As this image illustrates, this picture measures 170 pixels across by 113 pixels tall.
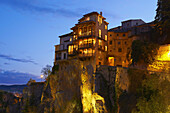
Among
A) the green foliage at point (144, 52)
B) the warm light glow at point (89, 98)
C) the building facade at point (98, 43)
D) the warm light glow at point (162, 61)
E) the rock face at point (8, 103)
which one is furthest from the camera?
the rock face at point (8, 103)

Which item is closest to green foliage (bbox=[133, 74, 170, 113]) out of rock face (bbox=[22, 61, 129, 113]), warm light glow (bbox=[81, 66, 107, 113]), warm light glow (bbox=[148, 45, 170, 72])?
warm light glow (bbox=[148, 45, 170, 72])

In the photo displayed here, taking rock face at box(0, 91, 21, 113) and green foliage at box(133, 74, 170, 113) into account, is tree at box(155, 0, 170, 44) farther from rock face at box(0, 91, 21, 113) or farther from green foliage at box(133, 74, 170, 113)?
rock face at box(0, 91, 21, 113)

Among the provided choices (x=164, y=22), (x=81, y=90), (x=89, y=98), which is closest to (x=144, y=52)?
(x=164, y=22)

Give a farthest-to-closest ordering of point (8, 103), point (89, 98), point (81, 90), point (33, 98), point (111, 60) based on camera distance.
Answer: point (8, 103)
point (33, 98)
point (111, 60)
point (81, 90)
point (89, 98)

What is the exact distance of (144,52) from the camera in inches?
1538

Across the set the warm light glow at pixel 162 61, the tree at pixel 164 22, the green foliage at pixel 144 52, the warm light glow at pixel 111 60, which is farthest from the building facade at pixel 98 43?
the warm light glow at pixel 162 61

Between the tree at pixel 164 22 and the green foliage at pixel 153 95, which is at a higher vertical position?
the tree at pixel 164 22

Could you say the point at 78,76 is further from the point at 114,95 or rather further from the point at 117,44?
the point at 117,44

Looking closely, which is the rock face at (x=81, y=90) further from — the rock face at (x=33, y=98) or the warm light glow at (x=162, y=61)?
the warm light glow at (x=162, y=61)

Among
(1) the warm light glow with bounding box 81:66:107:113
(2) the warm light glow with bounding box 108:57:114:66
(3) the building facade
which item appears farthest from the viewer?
(2) the warm light glow with bounding box 108:57:114:66

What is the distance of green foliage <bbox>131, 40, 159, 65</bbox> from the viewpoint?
3916cm

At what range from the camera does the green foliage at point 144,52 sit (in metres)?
39.2

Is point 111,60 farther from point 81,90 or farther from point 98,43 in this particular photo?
point 81,90

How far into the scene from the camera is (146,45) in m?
39.9
